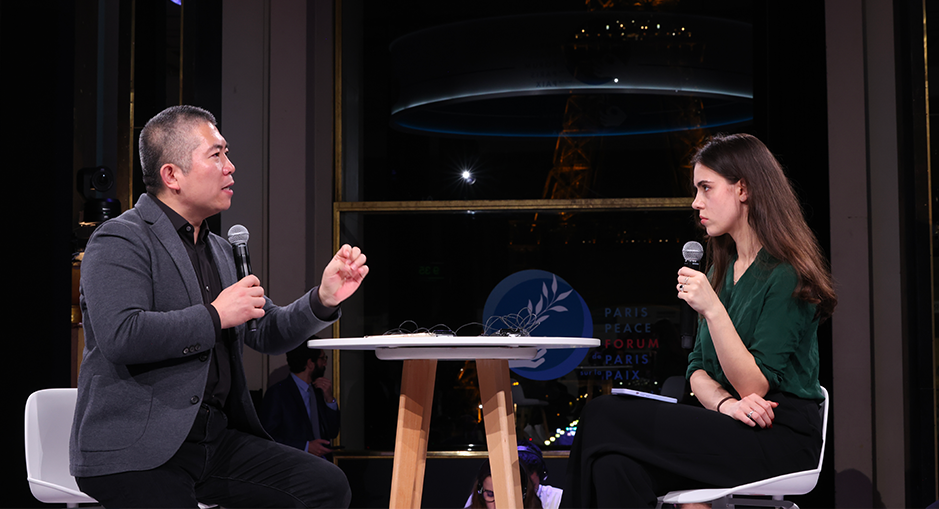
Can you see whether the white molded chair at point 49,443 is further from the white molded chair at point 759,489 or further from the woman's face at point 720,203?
the woman's face at point 720,203

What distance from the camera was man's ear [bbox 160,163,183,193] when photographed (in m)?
2.26

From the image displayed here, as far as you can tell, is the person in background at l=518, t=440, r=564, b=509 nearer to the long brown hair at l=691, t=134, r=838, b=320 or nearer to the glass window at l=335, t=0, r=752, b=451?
the glass window at l=335, t=0, r=752, b=451

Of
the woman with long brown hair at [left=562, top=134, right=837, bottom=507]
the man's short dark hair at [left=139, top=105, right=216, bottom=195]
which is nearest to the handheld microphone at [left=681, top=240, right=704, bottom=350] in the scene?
the woman with long brown hair at [left=562, top=134, right=837, bottom=507]

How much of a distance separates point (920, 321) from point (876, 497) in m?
0.96

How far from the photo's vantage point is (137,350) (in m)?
1.91

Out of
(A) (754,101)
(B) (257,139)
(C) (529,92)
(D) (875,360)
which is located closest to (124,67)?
(B) (257,139)

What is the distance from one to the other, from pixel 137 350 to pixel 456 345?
83 centimetres

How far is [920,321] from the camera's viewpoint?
3764mm

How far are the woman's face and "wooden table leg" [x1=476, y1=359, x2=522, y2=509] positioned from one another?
2.59 ft

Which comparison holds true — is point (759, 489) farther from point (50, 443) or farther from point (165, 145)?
point (50, 443)

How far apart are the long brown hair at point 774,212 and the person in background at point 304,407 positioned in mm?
2720

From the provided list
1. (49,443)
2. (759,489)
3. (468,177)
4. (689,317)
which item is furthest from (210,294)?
(468,177)

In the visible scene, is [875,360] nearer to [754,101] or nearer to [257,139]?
[754,101]

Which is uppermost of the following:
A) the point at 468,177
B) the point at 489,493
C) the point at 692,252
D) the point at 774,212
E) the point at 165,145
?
the point at 468,177
